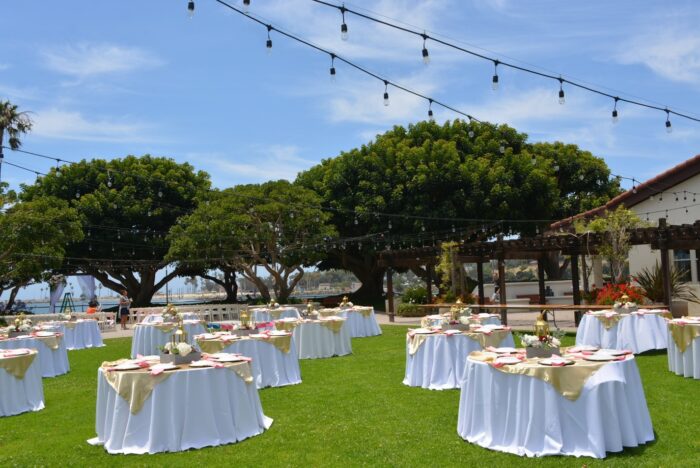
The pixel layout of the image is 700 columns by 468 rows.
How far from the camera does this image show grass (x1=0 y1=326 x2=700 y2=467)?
19.8 feet

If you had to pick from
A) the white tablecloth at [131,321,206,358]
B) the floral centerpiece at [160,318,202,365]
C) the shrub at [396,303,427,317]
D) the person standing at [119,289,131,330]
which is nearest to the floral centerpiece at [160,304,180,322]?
the white tablecloth at [131,321,206,358]

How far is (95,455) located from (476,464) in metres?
3.97

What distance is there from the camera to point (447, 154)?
108 feet

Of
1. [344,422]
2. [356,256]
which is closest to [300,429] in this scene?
[344,422]

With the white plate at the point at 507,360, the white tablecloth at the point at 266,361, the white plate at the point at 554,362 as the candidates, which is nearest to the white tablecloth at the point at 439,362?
the white tablecloth at the point at 266,361

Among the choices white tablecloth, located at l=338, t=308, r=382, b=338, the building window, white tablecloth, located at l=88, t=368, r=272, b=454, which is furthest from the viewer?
the building window

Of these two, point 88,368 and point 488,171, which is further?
point 488,171

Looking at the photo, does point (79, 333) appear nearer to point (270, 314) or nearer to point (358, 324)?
point (270, 314)

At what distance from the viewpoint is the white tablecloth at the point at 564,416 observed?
587cm

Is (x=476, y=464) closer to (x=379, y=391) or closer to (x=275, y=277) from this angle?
(x=379, y=391)

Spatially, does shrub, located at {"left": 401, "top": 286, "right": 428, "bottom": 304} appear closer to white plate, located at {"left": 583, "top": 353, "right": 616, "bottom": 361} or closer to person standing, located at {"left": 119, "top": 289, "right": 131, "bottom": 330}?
person standing, located at {"left": 119, "top": 289, "right": 131, "bottom": 330}
